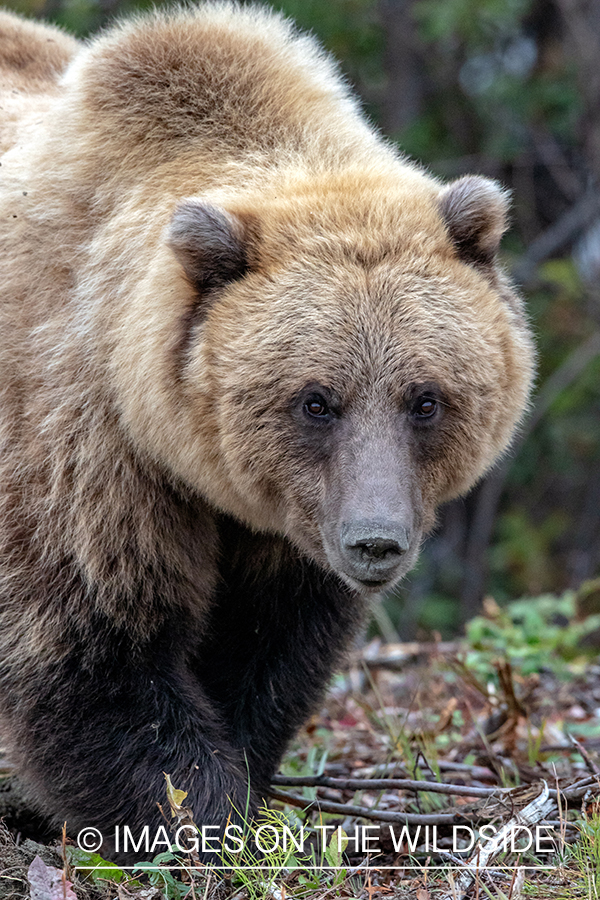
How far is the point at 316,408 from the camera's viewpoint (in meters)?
3.93

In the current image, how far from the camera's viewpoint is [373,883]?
4078mm

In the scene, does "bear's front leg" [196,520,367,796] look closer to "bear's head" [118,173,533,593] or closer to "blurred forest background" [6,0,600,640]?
"bear's head" [118,173,533,593]

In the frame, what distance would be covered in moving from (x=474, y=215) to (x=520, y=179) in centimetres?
936

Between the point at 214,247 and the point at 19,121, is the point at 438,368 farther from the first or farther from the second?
the point at 19,121

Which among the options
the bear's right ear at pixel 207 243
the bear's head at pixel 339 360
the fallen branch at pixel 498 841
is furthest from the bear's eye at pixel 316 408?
the fallen branch at pixel 498 841

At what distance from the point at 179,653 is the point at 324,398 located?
1.24 meters

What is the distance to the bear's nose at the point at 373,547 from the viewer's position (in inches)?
146

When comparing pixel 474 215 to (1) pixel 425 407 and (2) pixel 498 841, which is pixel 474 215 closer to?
(1) pixel 425 407

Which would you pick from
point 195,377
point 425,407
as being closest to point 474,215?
point 425,407

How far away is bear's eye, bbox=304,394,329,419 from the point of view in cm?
392

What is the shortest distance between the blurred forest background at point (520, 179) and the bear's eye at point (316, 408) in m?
6.95

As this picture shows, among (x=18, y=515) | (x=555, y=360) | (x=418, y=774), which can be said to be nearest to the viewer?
(x=18, y=515)

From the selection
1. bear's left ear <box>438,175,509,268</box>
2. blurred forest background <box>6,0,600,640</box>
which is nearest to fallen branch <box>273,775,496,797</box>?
bear's left ear <box>438,175,509,268</box>

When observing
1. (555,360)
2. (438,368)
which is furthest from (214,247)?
(555,360)
